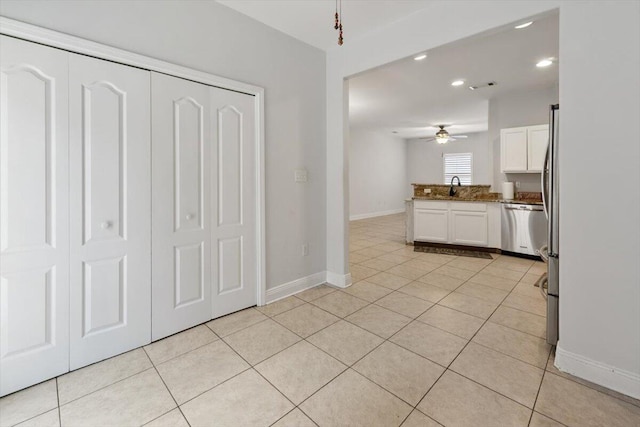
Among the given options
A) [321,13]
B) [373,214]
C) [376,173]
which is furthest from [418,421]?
[376,173]

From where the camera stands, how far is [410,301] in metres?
3.09

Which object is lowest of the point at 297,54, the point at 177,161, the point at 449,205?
the point at 449,205

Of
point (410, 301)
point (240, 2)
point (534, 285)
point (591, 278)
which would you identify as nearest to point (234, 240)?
point (410, 301)

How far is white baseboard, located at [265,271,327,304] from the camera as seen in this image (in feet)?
10.1

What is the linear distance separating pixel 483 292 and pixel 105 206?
3807mm

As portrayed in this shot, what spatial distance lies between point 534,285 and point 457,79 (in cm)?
337

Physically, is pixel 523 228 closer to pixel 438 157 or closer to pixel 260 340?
pixel 260 340

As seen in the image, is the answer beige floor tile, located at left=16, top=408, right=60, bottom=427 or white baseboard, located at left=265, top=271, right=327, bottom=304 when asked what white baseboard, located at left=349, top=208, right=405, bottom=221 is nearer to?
white baseboard, located at left=265, top=271, right=327, bottom=304

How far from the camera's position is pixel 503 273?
13.2ft

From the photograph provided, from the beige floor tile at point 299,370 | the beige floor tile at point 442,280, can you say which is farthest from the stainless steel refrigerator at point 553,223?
the beige floor tile at point 299,370

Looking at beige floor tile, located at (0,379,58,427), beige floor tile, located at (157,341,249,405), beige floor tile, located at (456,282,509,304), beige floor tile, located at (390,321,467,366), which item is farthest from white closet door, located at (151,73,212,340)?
beige floor tile, located at (456,282,509,304)

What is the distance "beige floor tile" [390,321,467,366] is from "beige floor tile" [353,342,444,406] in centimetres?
8

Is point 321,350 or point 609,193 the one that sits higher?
point 609,193

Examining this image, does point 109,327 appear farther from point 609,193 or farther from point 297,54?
point 609,193
